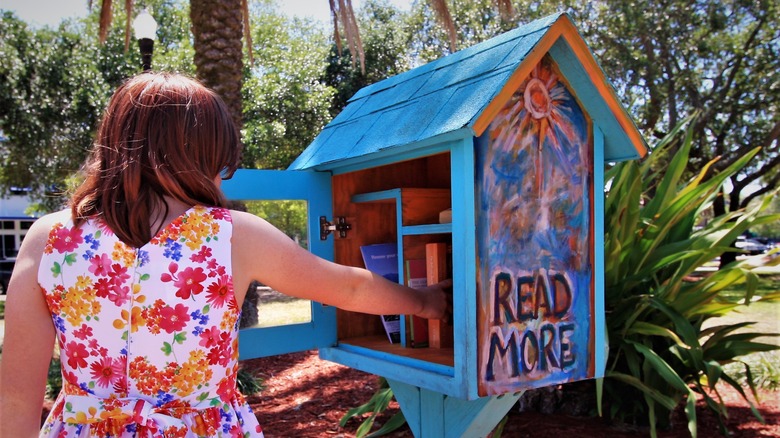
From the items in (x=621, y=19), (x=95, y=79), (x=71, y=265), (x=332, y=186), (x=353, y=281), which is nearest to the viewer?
(x=71, y=265)

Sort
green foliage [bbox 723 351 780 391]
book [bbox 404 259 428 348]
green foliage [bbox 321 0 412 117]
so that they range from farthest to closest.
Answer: green foliage [bbox 321 0 412 117], green foliage [bbox 723 351 780 391], book [bbox 404 259 428 348]

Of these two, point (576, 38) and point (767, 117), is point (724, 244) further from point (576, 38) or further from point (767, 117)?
point (767, 117)

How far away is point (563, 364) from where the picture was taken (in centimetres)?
208

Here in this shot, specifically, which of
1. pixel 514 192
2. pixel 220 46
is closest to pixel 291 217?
pixel 514 192

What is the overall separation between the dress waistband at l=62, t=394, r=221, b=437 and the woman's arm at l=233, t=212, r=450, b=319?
0.91 feet

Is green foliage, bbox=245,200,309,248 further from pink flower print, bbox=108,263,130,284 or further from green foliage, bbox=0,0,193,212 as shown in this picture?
green foliage, bbox=0,0,193,212

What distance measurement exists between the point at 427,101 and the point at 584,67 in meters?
0.52

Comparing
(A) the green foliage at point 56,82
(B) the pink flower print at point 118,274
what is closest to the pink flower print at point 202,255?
→ (B) the pink flower print at point 118,274

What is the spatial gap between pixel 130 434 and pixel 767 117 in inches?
682

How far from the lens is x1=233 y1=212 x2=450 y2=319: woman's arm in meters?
1.40

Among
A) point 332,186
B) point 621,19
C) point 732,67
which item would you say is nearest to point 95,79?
point 621,19

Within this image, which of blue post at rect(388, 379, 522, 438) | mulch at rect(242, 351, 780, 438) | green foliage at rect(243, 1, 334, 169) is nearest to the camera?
blue post at rect(388, 379, 522, 438)

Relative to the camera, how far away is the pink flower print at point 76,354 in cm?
132

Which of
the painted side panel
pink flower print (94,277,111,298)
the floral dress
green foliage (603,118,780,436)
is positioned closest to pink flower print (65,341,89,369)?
the floral dress
